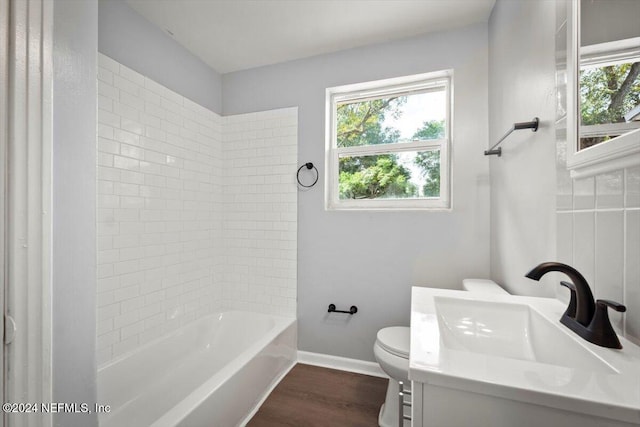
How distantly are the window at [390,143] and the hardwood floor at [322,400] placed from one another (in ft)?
4.26

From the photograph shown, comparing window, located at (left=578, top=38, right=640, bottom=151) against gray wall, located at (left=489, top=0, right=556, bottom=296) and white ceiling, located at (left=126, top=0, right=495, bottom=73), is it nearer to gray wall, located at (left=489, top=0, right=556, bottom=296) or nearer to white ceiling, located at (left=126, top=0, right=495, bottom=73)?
gray wall, located at (left=489, top=0, right=556, bottom=296)

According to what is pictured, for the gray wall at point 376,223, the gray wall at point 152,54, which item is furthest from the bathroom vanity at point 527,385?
the gray wall at point 152,54

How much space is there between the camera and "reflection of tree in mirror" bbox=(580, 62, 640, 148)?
25.2 inches

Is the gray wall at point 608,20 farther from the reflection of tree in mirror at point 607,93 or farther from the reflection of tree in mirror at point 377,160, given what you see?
the reflection of tree in mirror at point 377,160

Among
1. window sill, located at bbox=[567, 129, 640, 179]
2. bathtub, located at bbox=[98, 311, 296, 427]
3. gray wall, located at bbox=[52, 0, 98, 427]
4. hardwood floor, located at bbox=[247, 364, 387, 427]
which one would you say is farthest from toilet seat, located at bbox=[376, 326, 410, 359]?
gray wall, located at bbox=[52, 0, 98, 427]

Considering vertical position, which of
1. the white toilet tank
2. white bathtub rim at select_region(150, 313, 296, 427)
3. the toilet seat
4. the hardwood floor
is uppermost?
the white toilet tank

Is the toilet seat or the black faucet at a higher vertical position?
the black faucet

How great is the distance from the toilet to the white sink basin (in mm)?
544

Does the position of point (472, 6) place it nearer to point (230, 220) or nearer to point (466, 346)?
point (466, 346)

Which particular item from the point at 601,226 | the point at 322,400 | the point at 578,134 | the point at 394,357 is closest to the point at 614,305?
the point at 601,226

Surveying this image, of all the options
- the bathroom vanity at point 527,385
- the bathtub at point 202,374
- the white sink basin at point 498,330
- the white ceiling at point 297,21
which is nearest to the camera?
the bathroom vanity at point 527,385

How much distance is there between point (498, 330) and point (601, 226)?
0.44 meters

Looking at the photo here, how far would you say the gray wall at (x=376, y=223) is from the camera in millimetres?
1910

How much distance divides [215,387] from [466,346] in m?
1.18
